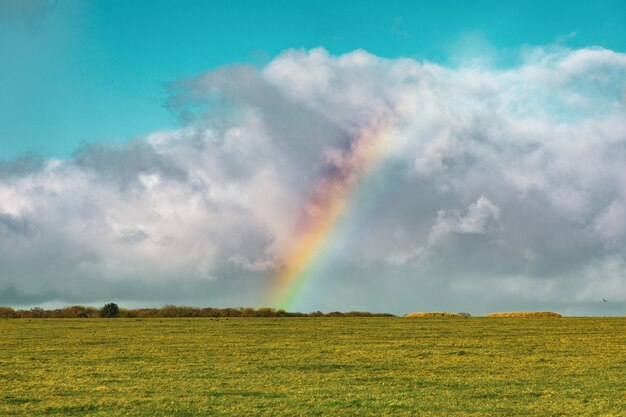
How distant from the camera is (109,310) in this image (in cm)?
7244

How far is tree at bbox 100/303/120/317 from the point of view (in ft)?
236

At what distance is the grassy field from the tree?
44809mm

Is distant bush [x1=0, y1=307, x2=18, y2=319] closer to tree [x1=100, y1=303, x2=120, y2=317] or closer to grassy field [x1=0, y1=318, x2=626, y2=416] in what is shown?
tree [x1=100, y1=303, x2=120, y2=317]

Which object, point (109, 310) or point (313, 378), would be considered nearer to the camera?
point (313, 378)

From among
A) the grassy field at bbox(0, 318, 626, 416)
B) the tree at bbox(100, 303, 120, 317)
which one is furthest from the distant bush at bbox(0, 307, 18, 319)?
the grassy field at bbox(0, 318, 626, 416)

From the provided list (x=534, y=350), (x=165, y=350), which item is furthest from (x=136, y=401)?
(x=534, y=350)

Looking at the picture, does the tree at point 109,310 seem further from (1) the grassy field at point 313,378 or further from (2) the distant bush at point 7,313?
(1) the grassy field at point 313,378

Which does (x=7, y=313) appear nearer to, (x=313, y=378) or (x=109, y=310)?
(x=109, y=310)

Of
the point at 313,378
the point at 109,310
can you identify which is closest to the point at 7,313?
the point at 109,310

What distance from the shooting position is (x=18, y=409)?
13094 millimetres

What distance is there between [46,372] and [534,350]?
1683 centimetres

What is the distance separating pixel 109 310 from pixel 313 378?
196 ft

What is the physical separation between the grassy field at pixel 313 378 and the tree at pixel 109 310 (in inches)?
1764

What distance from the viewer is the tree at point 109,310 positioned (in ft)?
236
